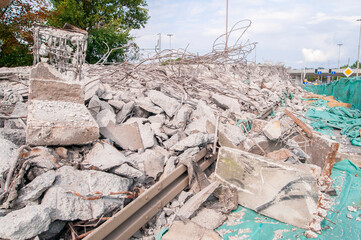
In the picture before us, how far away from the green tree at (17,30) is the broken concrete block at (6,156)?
1181 cm

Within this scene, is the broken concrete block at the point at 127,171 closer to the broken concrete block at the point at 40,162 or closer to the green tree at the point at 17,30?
the broken concrete block at the point at 40,162

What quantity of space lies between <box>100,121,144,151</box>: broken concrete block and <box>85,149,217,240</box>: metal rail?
67cm

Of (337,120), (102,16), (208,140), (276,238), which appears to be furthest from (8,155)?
(102,16)

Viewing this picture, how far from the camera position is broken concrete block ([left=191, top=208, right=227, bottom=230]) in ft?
8.81

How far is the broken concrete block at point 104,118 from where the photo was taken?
329 cm

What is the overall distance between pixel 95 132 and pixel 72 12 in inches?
536

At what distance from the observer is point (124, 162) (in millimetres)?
2609

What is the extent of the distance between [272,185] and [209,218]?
0.83 m

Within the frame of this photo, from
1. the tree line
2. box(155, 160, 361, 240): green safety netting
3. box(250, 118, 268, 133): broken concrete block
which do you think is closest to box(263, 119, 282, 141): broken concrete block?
box(250, 118, 268, 133): broken concrete block

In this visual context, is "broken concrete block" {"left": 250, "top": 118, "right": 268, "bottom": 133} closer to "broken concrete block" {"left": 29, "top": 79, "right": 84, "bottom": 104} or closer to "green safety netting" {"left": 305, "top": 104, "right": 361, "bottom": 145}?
"broken concrete block" {"left": 29, "top": 79, "right": 84, "bottom": 104}

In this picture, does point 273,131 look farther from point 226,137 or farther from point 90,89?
point 90,89

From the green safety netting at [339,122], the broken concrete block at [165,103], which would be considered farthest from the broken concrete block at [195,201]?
the green safety netting at [339,122]

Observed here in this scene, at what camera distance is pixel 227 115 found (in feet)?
16.8

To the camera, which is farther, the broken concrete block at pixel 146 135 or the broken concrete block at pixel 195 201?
the broken concrete block at pixel 146 135
